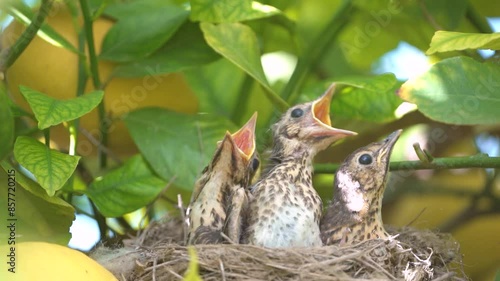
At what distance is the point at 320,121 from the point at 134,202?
40 centimetres

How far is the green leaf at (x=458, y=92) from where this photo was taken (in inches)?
54.1

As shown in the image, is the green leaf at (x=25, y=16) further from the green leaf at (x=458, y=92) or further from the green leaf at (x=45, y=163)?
the green leaf at (x=458, y=92)

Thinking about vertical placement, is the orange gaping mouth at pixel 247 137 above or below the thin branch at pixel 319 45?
below

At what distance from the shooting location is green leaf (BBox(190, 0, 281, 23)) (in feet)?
5.52

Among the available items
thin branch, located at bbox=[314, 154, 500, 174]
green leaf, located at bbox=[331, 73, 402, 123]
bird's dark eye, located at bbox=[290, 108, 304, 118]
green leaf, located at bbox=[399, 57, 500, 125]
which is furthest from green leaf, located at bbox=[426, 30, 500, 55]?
bird's dark eye, located at bbox=[290, 108, 304, 118]

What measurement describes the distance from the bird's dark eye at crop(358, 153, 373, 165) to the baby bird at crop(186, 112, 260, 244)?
21 centimetres

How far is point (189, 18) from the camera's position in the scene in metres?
1.82

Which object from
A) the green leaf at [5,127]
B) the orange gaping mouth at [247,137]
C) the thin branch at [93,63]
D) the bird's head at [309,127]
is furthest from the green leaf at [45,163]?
the bird's head at [309,127]

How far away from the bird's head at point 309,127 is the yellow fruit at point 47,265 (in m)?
0.60

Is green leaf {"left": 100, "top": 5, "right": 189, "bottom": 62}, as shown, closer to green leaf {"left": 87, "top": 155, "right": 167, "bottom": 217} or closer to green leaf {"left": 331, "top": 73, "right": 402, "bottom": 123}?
green leaf {"left": 87, "top": 155, "right": 167, "bottom": 217}

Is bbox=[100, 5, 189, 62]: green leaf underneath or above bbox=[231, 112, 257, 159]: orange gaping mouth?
above

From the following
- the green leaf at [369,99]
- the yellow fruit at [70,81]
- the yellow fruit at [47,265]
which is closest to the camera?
the yellow fruit at [47,265]

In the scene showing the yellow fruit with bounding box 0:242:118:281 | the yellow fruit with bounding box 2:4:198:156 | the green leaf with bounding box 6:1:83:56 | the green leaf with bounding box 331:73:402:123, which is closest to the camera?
the yellow fruit with bounding box 0:242:118:281

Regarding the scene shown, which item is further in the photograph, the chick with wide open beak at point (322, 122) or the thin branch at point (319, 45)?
the thin branch at point (319, 45)
